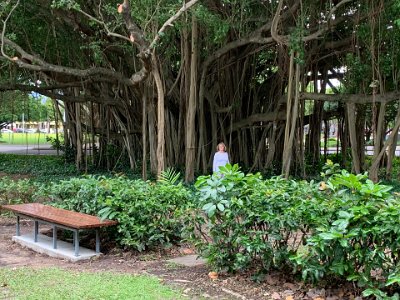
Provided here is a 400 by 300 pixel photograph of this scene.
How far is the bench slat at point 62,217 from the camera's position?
4.90 m

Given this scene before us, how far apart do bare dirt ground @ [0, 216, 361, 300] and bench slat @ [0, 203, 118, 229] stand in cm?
40

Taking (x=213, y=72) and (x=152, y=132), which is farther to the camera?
(x=213, y=72)

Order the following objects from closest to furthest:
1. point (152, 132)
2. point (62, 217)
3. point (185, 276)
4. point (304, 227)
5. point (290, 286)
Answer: point (304, 227) < point (290, 286) < point (185, 276) < point (62, 217) < point (152, 132)

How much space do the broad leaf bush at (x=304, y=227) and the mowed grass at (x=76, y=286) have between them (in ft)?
2.17

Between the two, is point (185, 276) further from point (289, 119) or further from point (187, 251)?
point (289, 119)

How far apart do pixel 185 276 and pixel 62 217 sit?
161 centimetres

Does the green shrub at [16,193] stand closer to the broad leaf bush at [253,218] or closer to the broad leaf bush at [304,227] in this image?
the broad leaf bush at [304,227]

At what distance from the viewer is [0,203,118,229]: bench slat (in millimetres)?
4905

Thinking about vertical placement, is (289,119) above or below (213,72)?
below

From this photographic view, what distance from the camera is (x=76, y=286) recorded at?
409 cm

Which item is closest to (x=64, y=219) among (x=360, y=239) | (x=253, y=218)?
(x=253, y=218)

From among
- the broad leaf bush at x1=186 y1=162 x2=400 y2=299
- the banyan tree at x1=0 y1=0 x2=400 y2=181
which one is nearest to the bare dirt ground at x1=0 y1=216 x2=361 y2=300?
the broad leaf bush at x1=186 y1=162 x2=400 y2=299

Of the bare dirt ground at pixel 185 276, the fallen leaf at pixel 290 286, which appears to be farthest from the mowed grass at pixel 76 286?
the fallen leaf at pixel 290 286

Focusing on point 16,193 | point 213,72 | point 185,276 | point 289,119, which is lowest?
point 185,276
